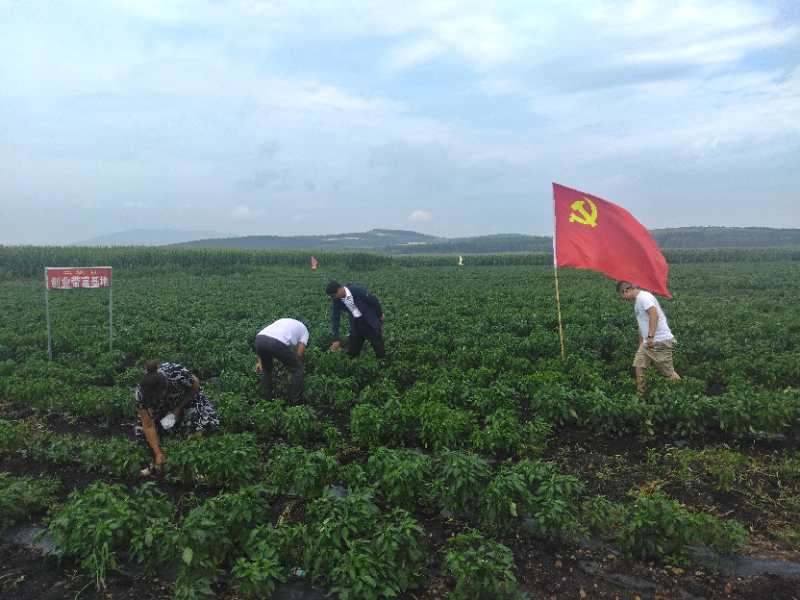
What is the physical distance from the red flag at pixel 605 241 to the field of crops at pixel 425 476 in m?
1.85

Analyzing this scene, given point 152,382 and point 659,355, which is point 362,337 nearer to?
point 152,382

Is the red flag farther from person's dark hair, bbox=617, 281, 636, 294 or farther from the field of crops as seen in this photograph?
the field of crops

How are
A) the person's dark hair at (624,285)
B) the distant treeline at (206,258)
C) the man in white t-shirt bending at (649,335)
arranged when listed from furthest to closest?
the distant treeline at (206,258), the person's dark hair at (624,285), the man in white t-shirt bending at (649,335)

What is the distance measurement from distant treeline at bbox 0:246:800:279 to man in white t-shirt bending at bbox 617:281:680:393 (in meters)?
42.1

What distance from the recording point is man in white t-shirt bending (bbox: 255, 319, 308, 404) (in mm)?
8523

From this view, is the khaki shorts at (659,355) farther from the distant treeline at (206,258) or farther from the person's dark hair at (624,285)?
the distant treeline at (206,258)

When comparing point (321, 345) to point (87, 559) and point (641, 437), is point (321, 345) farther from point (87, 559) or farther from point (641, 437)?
point (87, 559)

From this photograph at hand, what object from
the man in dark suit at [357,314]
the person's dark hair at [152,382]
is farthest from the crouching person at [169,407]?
the man in dark suit at [357,314]

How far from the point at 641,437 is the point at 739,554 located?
2.57m

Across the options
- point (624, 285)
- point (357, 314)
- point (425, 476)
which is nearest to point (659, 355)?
point (624, 285)

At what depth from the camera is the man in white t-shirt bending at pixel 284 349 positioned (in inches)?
336

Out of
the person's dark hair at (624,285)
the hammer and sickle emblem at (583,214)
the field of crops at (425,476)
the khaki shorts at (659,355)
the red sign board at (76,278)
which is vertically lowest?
the field of crops at (425,476)

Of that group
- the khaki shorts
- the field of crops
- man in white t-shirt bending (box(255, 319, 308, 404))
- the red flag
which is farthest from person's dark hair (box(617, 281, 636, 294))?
man in white t-shirt bending (box(255, 319, 308, 404))

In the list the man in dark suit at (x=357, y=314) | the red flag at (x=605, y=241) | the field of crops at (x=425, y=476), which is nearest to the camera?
the field of crops at (x=425, y=476)
